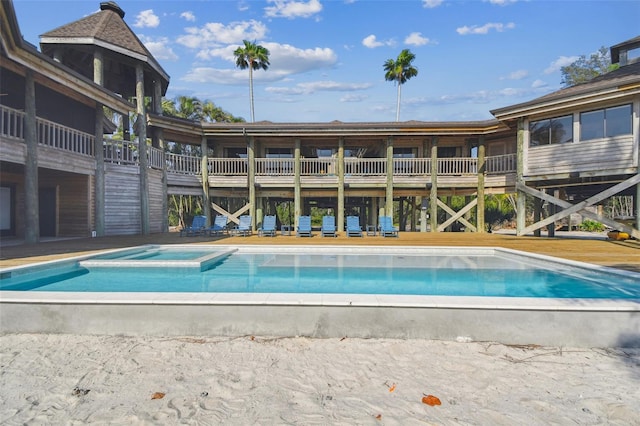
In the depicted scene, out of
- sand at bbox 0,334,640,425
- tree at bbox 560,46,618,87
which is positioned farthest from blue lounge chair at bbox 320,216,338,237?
tree at bbox 560,46,618,87

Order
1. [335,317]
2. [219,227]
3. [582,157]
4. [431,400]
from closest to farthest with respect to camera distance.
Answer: [431,400]
[335,317]
[582,157]
[219,227]

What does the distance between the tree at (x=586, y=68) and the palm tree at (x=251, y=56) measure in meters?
35.5

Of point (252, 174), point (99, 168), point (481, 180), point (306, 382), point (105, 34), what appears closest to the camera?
point (306, 382)

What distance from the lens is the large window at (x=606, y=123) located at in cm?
1170

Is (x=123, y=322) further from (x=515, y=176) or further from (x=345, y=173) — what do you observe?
(x=515, y=176)

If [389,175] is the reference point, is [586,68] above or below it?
Answer: above

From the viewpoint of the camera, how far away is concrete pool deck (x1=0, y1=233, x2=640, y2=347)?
4109 millimetres

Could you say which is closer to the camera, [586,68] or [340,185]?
[340,185]

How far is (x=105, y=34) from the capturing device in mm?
13500

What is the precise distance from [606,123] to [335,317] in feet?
44.6

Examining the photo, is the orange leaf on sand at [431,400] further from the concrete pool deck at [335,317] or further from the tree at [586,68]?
the tree at [586,68]

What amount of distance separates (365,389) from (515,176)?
1521 cm

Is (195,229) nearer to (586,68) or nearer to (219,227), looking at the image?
(219,227)

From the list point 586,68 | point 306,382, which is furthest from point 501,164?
point 586,68
